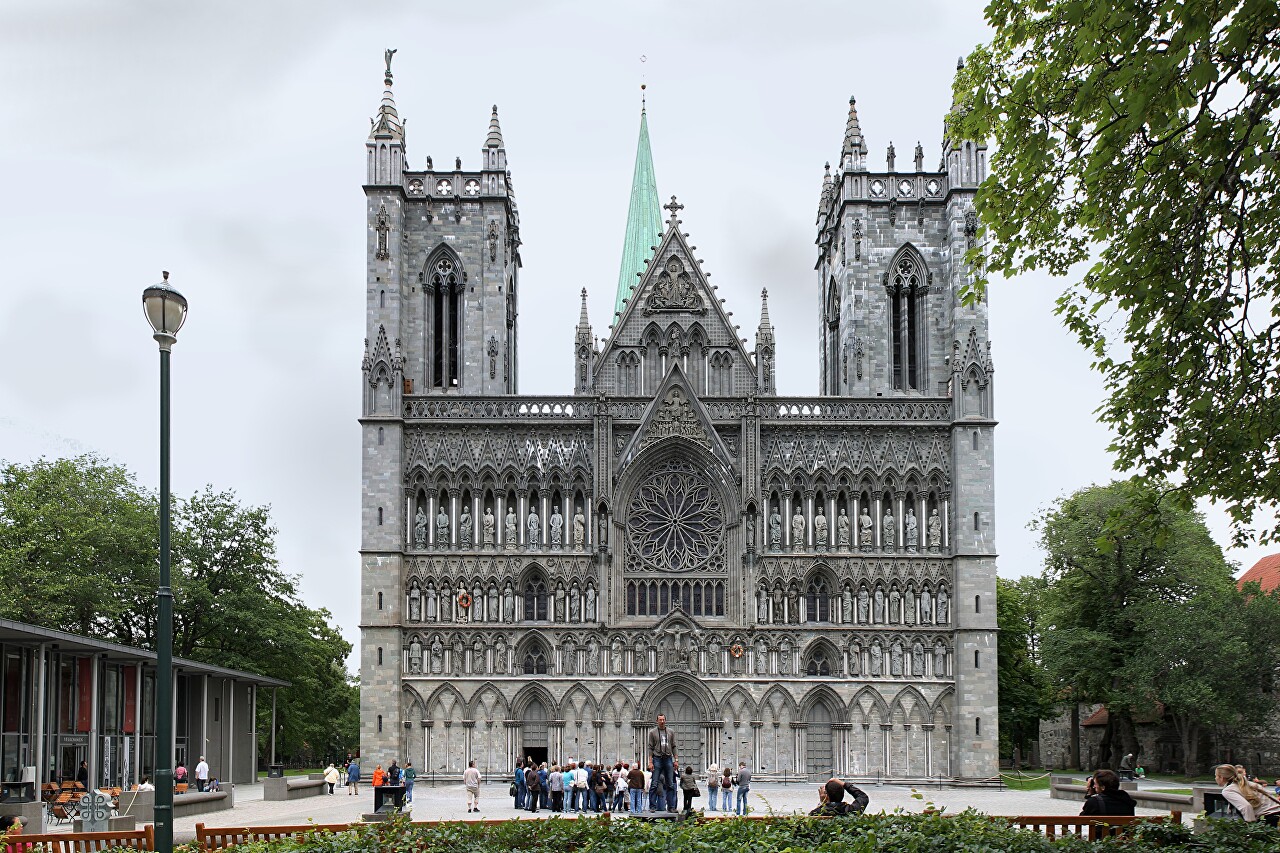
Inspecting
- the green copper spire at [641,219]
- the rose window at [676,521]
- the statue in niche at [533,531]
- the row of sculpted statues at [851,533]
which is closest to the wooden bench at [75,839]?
the statue in niche at [533,531]

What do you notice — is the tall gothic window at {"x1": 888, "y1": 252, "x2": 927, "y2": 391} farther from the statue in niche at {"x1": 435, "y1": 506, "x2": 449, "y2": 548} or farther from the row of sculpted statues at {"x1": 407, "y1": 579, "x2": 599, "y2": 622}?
the statue in niche at {"x1": 435, "y1": 506, "x2": 449, "y2": 548}

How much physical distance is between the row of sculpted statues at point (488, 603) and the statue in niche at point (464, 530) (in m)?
1.40

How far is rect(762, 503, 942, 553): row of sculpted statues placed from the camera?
166 feet

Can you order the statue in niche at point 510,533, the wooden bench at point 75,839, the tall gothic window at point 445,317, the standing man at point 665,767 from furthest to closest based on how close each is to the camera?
the tall gothic window at point 445,317 → the statue in niche at point 510,533 → the standing man at point 665,767 → the wooden bench at point 75,839

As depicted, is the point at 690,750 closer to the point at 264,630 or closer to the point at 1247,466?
the point at 264,630

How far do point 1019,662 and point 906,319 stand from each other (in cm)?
2642

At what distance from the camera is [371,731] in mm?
48688

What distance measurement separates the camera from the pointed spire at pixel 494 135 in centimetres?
5556

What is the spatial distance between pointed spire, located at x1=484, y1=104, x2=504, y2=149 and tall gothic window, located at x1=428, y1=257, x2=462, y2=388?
4.99m

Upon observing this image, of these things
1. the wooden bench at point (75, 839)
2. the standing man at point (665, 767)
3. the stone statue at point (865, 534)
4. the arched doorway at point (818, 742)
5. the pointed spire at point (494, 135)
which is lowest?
the arched doorway at point (818, 742)

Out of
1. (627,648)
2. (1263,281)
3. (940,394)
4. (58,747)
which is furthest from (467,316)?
(1263,281)

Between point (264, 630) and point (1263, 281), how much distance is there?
48238mm

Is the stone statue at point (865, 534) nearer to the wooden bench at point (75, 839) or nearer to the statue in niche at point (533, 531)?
the statue in niche at point (533, 531)

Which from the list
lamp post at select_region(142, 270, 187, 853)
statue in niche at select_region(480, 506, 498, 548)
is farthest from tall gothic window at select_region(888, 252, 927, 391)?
lamp post at select_region(142, 270, 187, 853)
